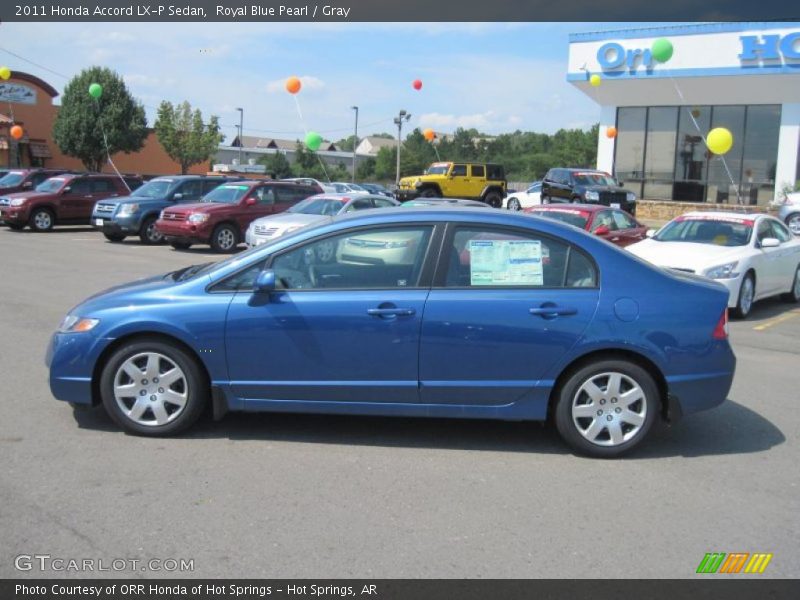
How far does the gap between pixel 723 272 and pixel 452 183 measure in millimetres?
21643

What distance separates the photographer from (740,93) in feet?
102

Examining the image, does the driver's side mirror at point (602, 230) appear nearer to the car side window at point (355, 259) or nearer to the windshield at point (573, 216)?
the windshield at point (573, 216)

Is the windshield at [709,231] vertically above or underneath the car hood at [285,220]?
above

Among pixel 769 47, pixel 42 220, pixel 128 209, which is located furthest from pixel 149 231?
pixel 769 47

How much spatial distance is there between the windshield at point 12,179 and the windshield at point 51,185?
72.0 inches

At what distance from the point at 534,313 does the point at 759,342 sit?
5595mm

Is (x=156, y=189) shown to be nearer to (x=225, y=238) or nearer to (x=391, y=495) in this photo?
(x=225, y=238)

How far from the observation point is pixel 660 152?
3394 cm

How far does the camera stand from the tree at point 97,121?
45312mm

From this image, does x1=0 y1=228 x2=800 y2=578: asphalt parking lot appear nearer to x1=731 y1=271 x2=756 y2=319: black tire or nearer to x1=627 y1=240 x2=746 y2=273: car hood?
x1=627 y1=240 x2=746 y2=273: car hood

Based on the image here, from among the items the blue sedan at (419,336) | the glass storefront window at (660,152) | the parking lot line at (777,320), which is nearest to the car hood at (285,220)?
the parking lot line at (777,320)

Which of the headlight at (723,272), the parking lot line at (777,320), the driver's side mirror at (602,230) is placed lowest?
the parking lot line at (777,320)
